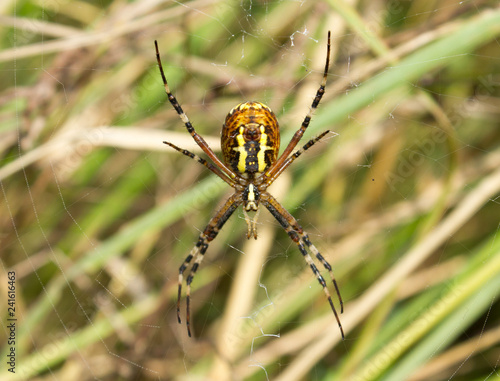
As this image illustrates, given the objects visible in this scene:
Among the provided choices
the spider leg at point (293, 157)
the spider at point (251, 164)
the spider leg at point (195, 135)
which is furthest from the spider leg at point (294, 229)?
the spider leg at point (195, 135)

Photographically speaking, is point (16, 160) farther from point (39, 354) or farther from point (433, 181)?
point (433, 181)

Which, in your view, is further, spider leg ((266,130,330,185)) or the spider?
spider leg ((266,130,330,185))

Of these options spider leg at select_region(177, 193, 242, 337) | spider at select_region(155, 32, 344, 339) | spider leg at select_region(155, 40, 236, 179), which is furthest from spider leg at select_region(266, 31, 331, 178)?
spider leg at select_region(177, 193, 242, 337)

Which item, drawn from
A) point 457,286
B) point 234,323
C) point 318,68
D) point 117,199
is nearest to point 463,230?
point 457,286

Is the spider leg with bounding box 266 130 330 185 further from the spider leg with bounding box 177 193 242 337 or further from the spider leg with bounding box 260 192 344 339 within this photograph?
the spider leg with bounding box 177 193 242 337

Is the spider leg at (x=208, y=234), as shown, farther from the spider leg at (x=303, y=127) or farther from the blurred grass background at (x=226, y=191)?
the spider leg at (x=303, y=127)

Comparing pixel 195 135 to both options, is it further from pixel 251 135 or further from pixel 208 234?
pixel 208 234

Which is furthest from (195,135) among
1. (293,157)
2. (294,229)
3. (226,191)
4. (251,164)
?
(294,229)
